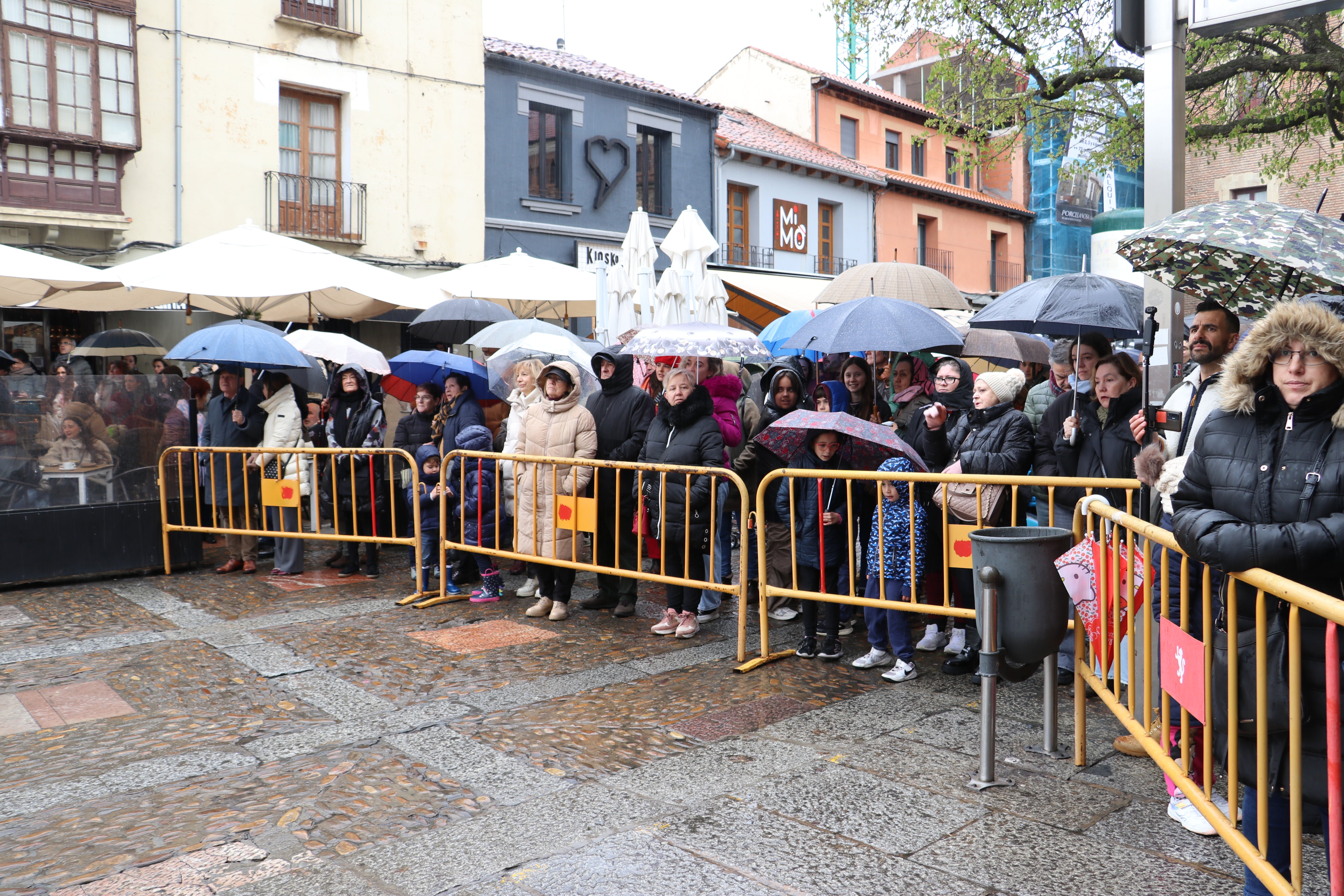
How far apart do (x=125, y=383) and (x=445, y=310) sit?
3396mm

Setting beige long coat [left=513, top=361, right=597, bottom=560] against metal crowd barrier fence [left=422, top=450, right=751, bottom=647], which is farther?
beige long coat [left=513, top=361, right=597, bottom=560]

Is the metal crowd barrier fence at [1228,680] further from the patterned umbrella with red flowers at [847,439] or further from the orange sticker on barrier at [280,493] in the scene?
the orange sticker on barrier at [280,493]

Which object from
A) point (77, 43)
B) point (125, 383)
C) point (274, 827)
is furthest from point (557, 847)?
point (77, 43)

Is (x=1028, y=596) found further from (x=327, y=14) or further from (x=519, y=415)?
(x=327, y=14)

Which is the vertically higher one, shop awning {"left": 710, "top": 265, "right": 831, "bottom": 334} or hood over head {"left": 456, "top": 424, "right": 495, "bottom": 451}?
shop awning {"left": 710, "top": 265, "right": 831, "bottom": 334}

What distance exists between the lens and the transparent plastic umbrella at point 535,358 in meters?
8.50

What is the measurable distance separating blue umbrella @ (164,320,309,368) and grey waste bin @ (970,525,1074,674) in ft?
21.2

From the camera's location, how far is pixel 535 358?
834cm

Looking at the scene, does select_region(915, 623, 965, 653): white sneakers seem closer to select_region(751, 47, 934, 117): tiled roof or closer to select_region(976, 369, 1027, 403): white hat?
select_region(976, 369, 1027, 403): white hat

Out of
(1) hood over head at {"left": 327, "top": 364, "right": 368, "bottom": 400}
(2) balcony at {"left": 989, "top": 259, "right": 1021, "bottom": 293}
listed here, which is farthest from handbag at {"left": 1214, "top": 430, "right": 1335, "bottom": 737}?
(2) balcony at {"left": 989, "top": 259, "right": 1021, "bottom": 293}

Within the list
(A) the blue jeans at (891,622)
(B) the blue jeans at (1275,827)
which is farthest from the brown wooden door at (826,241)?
(B) the blue jeans at (1275,827)

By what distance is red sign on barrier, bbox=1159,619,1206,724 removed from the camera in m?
3.04

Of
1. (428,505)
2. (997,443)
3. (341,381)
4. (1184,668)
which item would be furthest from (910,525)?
(341,381)

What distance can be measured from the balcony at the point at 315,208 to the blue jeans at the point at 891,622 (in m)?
13.2
